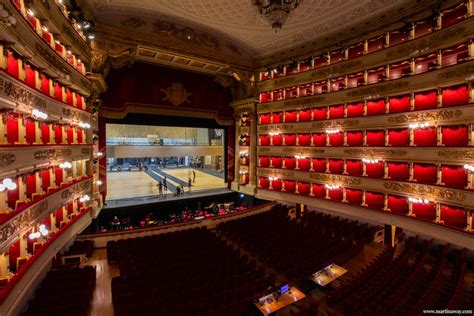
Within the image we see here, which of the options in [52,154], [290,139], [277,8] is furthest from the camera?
[290,139]

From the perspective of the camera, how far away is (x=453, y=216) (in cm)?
1079

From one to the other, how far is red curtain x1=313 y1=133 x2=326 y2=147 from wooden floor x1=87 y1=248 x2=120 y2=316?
13.7 m

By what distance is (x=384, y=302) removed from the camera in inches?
262

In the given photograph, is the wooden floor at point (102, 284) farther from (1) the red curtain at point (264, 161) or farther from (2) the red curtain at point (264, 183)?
(1) the red curtain at point (264, 161)

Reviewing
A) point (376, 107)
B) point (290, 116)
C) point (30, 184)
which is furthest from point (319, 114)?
point (30, 184)

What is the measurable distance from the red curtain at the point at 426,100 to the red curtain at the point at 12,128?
16.3 meters

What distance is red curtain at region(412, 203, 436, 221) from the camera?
38.0ft

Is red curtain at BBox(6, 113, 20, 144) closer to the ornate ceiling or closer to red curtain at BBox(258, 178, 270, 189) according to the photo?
the ornate ceiling

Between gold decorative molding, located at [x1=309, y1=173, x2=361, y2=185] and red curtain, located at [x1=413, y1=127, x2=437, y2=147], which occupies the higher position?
red curtain, located at [x1=413, y1=127, x2=437, y2=147]

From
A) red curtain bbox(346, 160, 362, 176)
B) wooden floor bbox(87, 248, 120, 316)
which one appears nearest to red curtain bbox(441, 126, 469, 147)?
red curtain bbox(346, 160, 362, 176)

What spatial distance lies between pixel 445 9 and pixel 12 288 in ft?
61.5

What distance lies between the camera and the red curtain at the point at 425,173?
38.2 feet

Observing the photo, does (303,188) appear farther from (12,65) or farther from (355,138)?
(12,65)

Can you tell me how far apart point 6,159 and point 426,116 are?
15899mm
